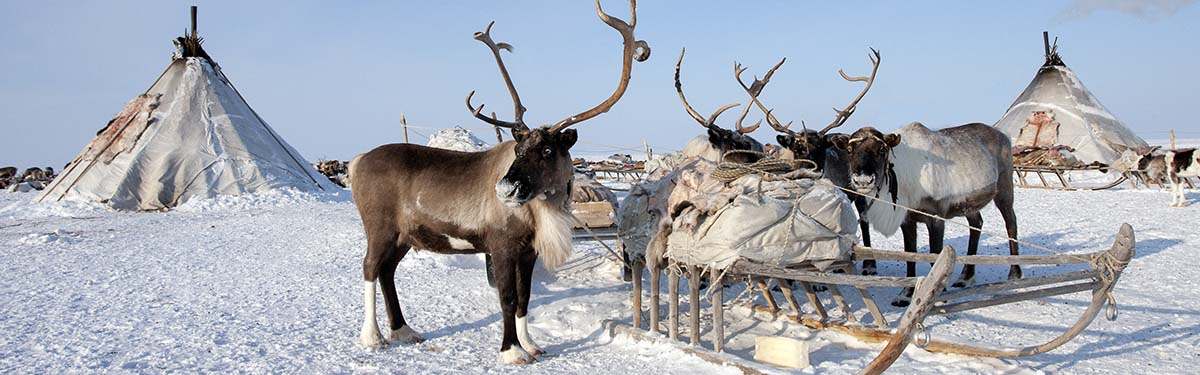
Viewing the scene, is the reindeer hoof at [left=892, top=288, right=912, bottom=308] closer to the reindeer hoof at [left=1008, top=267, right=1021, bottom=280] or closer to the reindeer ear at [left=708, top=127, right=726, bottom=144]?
the reindeer hoof at [left=1008, top=267, right=1021, bottom=280]

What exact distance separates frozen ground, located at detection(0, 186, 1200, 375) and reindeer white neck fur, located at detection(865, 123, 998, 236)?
81 centimetres

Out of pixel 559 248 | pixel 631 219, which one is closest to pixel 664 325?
pixel 631 219

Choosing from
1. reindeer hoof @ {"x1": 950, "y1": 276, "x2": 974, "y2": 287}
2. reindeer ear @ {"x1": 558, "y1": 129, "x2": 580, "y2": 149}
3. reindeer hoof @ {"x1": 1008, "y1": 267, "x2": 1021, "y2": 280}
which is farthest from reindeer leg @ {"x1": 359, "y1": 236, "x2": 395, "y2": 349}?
reindeer hoof @ {"x1": 1008, "y1": 267, "x2": 1021, "y2": 280}

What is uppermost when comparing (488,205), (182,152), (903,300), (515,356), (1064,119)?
(1064,119)

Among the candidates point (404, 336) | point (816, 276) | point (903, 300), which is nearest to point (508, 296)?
point (404, 336)

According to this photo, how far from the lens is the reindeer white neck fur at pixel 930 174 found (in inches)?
290

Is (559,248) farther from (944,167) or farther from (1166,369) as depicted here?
(944,167)

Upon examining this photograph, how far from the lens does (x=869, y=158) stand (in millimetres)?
7004

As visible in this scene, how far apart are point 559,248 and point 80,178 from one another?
14847 mm

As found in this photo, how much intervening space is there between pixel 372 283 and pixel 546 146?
1722 mm

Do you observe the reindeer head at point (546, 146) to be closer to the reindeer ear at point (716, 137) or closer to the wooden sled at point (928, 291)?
the wooden sled at point (928, 291)

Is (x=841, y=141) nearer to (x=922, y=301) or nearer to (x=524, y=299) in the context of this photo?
(x=524, y=299)

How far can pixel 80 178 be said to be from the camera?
15984mm

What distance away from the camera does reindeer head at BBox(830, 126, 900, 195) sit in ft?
22.3
